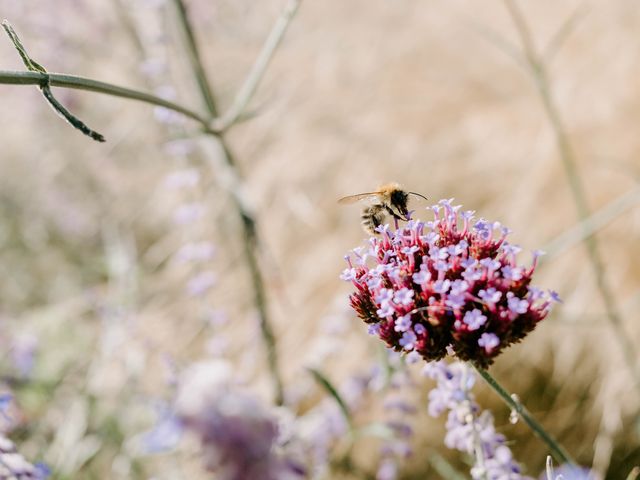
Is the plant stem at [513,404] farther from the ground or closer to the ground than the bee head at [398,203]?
closer to the ground

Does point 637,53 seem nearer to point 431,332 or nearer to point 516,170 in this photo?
point 516,170

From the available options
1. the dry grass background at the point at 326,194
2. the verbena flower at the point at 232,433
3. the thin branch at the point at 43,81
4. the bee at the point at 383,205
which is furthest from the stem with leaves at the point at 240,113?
the verbena flower at the point at 232,433

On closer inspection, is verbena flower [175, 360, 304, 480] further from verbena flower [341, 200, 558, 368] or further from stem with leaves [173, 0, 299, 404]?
stem with leaves [173, 0, 299, 404]

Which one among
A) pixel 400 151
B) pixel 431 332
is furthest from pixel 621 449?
pixel 431 332

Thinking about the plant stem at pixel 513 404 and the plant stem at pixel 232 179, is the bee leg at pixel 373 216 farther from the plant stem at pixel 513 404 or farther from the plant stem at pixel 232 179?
the plant stem at pixel 513 404

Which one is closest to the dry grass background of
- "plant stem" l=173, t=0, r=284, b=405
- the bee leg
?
"plant stem" l=173, t=0, r=284, b=405

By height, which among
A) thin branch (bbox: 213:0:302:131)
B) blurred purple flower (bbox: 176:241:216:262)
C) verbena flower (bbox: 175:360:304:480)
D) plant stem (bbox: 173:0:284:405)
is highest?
blurred purple flower (bbox: 176:241:216:262)
